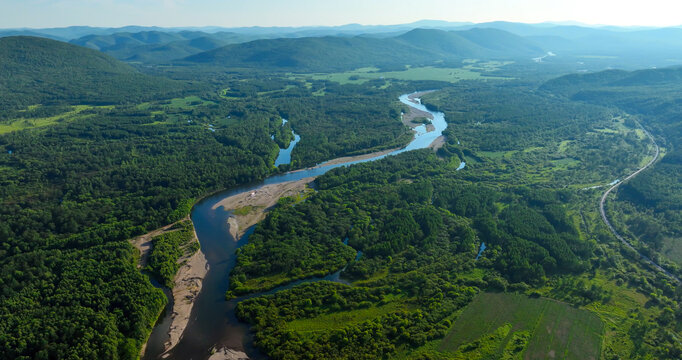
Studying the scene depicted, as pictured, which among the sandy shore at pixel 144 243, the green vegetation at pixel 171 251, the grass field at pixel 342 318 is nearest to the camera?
the grass field at pixel 342 318

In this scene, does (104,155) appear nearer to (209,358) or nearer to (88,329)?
(88,329)

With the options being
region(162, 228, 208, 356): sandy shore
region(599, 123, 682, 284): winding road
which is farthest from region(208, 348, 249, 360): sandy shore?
region(599, 123, 682, 284): winding road

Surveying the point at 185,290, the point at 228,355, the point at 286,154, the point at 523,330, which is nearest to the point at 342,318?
the point at 228,355

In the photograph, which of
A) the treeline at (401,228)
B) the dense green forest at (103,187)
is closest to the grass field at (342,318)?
the treeline at (401,228)

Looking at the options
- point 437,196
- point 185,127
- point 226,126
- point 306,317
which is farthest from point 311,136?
point 306,317

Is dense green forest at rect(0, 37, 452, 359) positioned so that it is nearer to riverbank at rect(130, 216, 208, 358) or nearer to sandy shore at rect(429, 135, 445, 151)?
riverbank at rect(130, 216, 208, 358)

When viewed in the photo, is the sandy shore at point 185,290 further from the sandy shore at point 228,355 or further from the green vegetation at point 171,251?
the sandy shore at point 228,355
